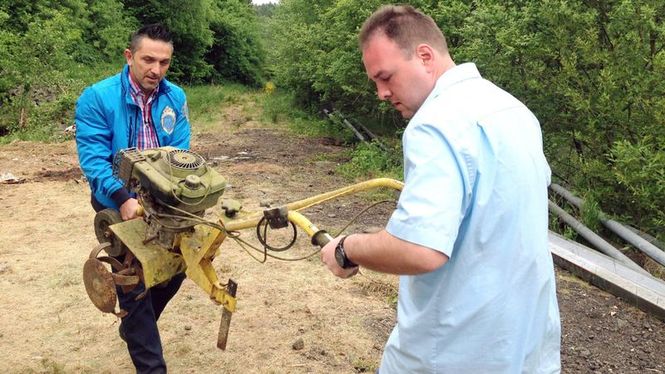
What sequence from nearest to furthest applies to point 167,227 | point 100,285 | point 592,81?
point 167,227
point 100,285
point 592,81

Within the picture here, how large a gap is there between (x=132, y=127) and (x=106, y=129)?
0.14m

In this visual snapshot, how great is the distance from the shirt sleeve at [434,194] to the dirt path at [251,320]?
2.69 m

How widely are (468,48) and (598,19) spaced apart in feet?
5.71

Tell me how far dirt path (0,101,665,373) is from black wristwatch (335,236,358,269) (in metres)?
2.31

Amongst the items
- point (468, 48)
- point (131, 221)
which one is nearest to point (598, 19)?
point (468, 48)

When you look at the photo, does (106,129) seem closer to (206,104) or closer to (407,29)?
(407,29)

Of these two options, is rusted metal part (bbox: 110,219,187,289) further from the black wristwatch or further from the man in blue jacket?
the black wristwatch

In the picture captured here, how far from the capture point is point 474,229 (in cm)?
164

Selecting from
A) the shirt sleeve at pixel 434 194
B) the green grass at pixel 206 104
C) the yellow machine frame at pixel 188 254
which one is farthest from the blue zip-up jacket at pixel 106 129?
the green grass at pixel 206 104

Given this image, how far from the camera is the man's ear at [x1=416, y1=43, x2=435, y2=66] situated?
1.72 metres

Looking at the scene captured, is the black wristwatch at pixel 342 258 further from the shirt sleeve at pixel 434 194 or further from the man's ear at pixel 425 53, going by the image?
the man's ear at pixel 425 53

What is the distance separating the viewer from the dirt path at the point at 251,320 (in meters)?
4.11

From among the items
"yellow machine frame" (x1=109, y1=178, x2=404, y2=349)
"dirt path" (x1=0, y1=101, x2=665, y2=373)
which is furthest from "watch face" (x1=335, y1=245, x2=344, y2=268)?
"dirt path" (x1=0, y1=101, x2=665, y2=373)

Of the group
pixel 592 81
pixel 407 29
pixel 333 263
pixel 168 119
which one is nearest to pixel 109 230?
pixel 168 119
